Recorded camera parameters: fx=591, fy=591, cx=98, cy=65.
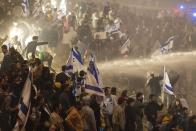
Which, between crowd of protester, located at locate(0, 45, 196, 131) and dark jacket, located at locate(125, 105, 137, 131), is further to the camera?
dark jacket, located at locate(125, 105, 137, 131)

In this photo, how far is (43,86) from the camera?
15508 mm

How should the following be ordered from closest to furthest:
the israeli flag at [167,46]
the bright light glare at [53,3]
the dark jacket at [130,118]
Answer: the dark jacket at [130,118] < the israeli flag at [167,46] < the bright light glare at [53,3]

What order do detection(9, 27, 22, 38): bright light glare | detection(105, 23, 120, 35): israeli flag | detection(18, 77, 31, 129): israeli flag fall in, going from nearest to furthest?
detection(18, 77, 31, 129): israeli flag → detection(9, 27, 22, 38): bright light glare → detection(105, 23, 120, 35): israeli flag

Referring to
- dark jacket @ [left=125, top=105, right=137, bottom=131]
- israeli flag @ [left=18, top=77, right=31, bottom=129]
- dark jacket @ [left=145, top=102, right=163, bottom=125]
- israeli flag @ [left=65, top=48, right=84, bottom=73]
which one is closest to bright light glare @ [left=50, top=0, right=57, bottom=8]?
israeli flag @ [left=65, top=48, right=84, bottom=73]

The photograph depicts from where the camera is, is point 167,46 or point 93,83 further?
point 167,46

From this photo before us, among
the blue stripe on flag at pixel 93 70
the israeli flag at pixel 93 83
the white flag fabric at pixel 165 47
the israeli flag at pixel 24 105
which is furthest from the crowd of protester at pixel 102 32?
the israeli flag at pixel 24 105

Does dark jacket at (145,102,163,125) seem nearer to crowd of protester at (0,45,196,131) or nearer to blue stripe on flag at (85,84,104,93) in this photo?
crowd of protester at (0,45,196,131)

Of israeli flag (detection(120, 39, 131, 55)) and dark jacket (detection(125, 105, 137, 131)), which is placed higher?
israeli flag (detection(120, 39, 131, 55))

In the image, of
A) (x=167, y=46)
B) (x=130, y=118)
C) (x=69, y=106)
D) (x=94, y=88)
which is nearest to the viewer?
(x=69, y=106)

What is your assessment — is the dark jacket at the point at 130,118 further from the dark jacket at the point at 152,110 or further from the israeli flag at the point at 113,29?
the israeli flag at the point at 113,29

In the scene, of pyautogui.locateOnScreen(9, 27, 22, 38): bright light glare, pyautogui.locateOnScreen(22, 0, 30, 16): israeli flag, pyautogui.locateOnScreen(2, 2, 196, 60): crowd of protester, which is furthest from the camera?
pyautogui.locateOnScreen(2, 2, 196, 60): crowd of protester

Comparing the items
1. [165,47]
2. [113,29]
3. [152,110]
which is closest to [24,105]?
[152,110]

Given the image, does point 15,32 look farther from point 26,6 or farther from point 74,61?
point 74,61

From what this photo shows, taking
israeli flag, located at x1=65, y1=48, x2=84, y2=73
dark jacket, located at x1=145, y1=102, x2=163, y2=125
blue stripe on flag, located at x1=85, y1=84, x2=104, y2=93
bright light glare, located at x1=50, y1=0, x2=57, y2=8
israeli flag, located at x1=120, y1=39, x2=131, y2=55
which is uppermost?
bright light glare, located at x1=50, y1=0, x2=57, y2=8
